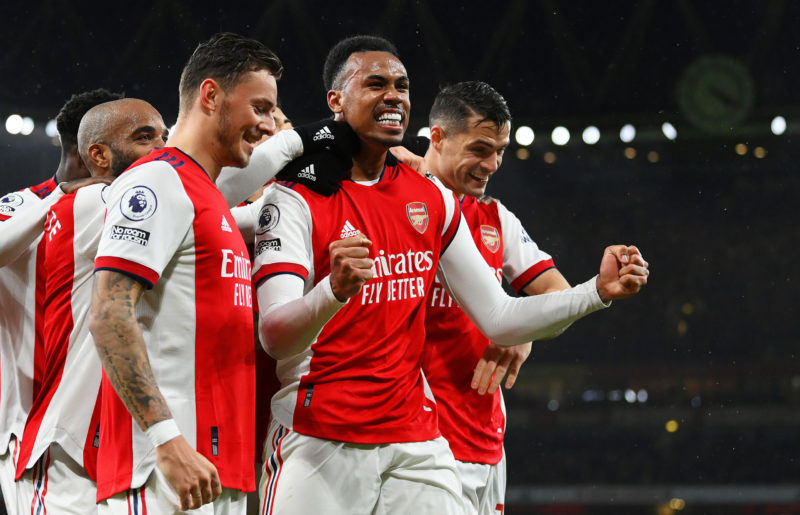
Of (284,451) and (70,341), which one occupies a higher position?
(70,341)

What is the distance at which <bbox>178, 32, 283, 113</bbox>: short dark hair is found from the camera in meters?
1.82

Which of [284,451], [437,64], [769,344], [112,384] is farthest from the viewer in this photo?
[769,344]

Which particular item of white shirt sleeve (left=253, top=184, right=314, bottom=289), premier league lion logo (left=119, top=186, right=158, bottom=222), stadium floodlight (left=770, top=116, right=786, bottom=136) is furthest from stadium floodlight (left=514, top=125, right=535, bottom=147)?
premier league lion logo (left=119, top=186, right=158, bottom=222)

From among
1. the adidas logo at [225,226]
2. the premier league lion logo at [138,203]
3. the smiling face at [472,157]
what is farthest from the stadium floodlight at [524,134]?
the premier league lion logo at [138,203]

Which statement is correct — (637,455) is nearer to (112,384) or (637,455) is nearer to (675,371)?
(675,371)

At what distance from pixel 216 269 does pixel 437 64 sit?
6.28 metres

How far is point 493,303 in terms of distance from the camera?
2.25m

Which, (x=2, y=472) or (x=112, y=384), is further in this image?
(x=2, y=472)

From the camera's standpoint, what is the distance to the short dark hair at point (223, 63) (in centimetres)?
182

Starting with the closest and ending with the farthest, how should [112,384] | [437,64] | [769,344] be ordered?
[112,384] < [437,64] < [769,344]

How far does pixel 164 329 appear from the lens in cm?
159

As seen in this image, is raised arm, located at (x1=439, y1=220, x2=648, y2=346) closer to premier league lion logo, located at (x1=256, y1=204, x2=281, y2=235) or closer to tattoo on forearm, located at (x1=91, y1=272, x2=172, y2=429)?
premier league lion logo, located at (x1=256, y1=204, x2=281, y2=235)

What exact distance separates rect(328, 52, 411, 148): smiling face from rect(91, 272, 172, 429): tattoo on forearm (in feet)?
2.90

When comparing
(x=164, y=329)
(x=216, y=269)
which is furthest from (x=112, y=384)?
(x=216, y=269)
